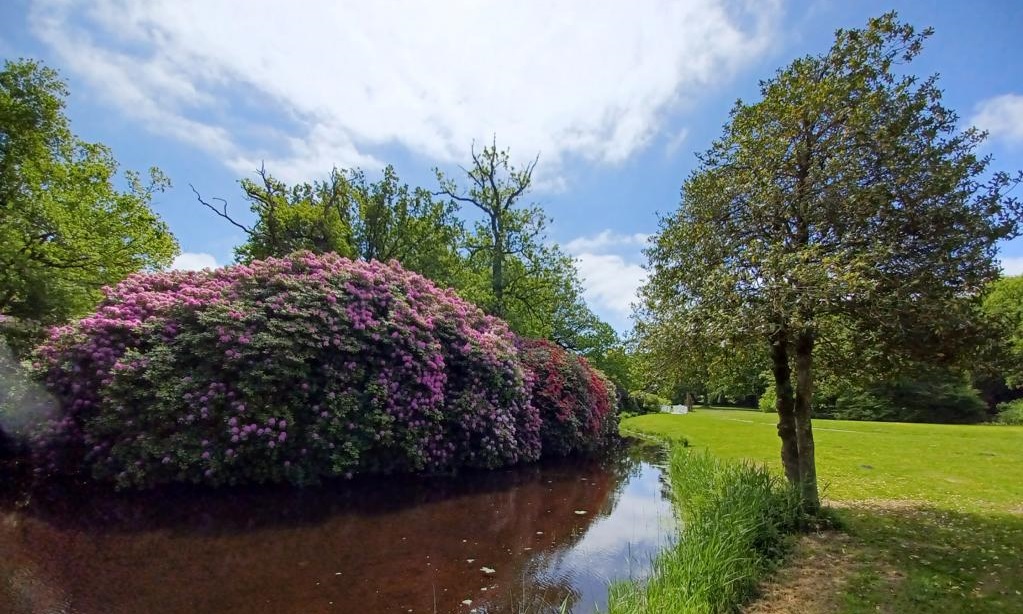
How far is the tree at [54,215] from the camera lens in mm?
16016

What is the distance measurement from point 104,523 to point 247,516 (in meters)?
1.66

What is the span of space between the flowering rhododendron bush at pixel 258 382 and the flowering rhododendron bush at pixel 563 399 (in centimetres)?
319

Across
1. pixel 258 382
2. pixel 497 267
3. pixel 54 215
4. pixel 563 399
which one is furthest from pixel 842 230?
pixel 54 215

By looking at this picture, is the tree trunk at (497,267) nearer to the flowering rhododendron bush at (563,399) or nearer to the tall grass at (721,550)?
the flowering rhododendron bush at (563,399)

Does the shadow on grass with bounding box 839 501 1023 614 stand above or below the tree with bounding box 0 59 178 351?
below

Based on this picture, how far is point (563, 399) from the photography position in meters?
14.5

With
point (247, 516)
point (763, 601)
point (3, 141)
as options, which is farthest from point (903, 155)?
point (3, 141)

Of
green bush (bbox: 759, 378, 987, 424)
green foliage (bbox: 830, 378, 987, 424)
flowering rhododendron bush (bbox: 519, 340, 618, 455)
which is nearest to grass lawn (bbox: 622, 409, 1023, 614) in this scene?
flowering rhododendron bush (bbox: 519, 340, 618, 455)

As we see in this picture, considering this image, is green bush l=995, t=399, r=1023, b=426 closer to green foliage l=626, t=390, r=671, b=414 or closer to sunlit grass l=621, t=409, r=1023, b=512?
sunlit grass l=621, t=409, r=1023, b=512

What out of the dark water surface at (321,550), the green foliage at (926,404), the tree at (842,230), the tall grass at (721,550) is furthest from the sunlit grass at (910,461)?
the green foliage at (926,404)

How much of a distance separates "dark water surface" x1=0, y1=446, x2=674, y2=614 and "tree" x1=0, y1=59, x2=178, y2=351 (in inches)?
497

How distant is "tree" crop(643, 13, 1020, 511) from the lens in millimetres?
5156

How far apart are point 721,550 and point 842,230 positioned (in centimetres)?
404

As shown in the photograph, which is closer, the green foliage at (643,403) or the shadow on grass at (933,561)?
the shadow on grass at (933,561)
